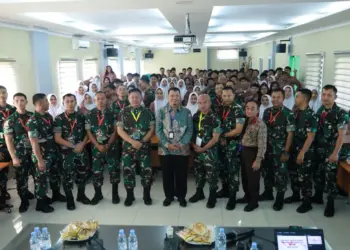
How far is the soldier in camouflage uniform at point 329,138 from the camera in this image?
14.2 feet

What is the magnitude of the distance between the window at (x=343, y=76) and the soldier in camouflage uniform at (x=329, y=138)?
3913 mm

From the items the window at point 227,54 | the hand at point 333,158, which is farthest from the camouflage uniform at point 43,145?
the window at point 227,54

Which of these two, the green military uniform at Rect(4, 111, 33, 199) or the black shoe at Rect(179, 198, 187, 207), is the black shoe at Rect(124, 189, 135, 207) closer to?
the black shoe at Rect(179, 198, 187, 207)

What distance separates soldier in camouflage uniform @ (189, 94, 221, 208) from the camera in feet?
14.9

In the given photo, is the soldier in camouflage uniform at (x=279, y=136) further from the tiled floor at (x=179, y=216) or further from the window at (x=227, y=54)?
the window at (x=227, y=54)

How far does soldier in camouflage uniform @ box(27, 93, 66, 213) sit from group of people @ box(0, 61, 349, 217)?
0.04 ft

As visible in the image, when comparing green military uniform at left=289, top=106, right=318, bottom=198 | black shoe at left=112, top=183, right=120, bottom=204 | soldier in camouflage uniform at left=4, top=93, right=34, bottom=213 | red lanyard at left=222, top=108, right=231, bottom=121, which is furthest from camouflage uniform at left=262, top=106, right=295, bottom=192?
soldier in camouflage uniform at left=4, top=93, right=34, bottom=213

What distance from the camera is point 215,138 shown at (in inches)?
178

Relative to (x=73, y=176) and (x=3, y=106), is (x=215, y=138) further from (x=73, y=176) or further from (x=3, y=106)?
(x=3, y=106)

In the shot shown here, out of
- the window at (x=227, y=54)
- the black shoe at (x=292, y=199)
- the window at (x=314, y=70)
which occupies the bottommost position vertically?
the black shoe at (x=292, y=199)

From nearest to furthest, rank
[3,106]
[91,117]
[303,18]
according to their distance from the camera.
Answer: [91,117] < [3,106] < [303,18]

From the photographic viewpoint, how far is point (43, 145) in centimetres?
459

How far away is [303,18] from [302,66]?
12.5ft

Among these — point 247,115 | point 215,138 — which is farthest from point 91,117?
point 247,115
